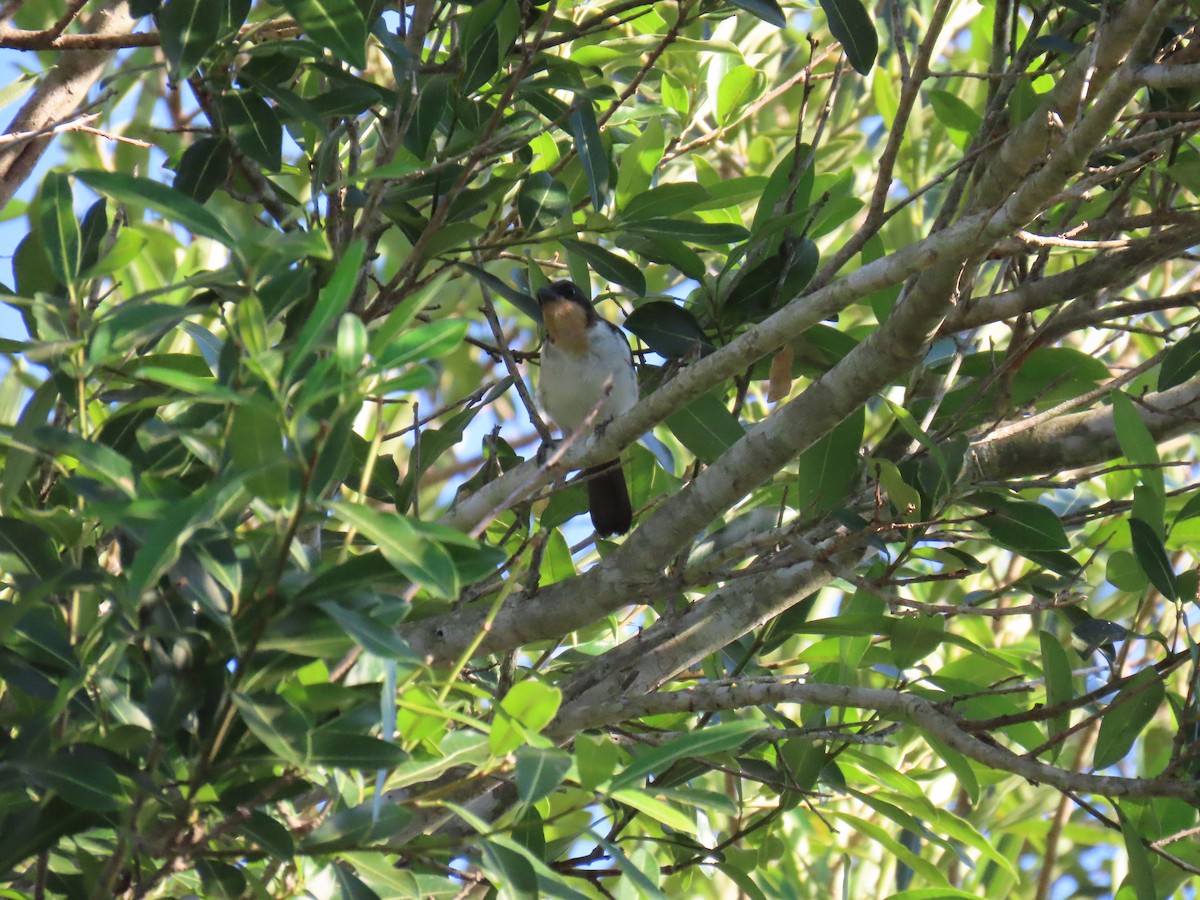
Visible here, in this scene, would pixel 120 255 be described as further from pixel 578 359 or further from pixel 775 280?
pixel 578 359

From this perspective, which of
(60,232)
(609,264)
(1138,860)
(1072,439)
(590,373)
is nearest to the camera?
(60,232)

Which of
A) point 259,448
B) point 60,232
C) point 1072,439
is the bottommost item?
point 259,448

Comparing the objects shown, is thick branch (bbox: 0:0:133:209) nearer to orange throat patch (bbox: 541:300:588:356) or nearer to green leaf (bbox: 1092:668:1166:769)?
orange throat patch (bbox: 541:300:588:356)

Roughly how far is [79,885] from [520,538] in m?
1.60

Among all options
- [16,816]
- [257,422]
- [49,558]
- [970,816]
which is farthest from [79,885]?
[970,816]

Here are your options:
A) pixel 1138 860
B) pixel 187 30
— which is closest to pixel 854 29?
pixel 187 30

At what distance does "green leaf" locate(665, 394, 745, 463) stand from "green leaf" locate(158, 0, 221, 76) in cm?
129

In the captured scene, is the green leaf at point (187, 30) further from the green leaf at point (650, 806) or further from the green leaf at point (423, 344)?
the green leaf at point (650, 806)

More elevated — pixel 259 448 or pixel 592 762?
pixel 259 448

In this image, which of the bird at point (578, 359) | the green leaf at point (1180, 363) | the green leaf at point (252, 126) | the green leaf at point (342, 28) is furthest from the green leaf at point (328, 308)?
the bird at point (578, 359)

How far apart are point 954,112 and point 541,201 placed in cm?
128

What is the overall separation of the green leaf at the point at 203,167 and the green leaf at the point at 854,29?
1353 millimetres

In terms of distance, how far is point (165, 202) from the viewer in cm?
162

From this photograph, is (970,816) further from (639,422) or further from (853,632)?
(639,422)
